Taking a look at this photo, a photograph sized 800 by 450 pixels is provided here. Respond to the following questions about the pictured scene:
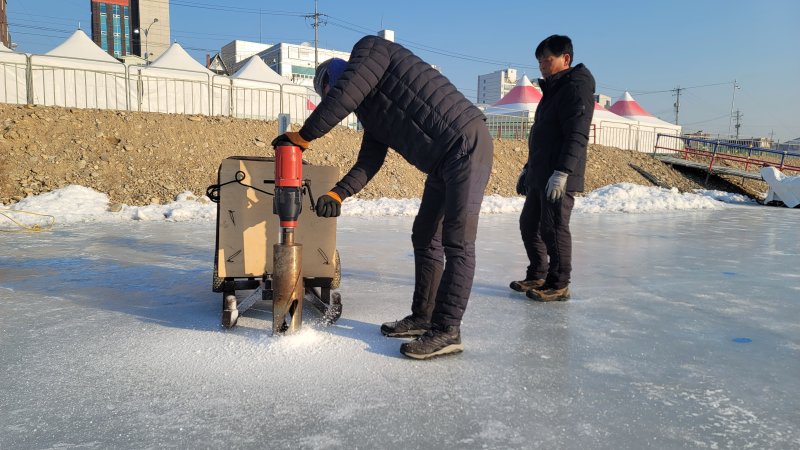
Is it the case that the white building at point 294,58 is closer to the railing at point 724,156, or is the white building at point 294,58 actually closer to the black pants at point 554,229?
the railing at point 724,156

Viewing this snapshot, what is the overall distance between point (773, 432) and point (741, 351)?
0.94 m

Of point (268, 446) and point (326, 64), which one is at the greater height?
point (326, 64)

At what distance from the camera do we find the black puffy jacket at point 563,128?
330cm

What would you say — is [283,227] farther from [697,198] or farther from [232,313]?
[697,198]

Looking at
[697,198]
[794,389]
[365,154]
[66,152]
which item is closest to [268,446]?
[365,154]

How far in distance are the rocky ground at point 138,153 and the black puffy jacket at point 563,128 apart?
793 cm

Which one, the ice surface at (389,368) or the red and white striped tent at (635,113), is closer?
the ice surface at (389,368)

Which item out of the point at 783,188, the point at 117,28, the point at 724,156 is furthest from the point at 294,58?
the point at 783,188

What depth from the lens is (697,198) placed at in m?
12.8

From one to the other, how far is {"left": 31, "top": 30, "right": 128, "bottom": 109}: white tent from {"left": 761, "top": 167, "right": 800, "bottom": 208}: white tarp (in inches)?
685

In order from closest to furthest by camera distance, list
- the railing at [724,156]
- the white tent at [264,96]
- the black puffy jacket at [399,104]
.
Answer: the black puffy jacket at [399,104], the railing at [724,156], the white tent at [264,96]

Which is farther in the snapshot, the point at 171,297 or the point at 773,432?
the point at 171,297

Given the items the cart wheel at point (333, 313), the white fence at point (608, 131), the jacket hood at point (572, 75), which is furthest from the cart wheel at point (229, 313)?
the white fence at point (608, 131)

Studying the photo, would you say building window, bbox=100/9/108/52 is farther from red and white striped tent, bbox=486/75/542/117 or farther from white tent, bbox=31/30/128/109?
red and white striped tent, bbox=486/75/542/117
